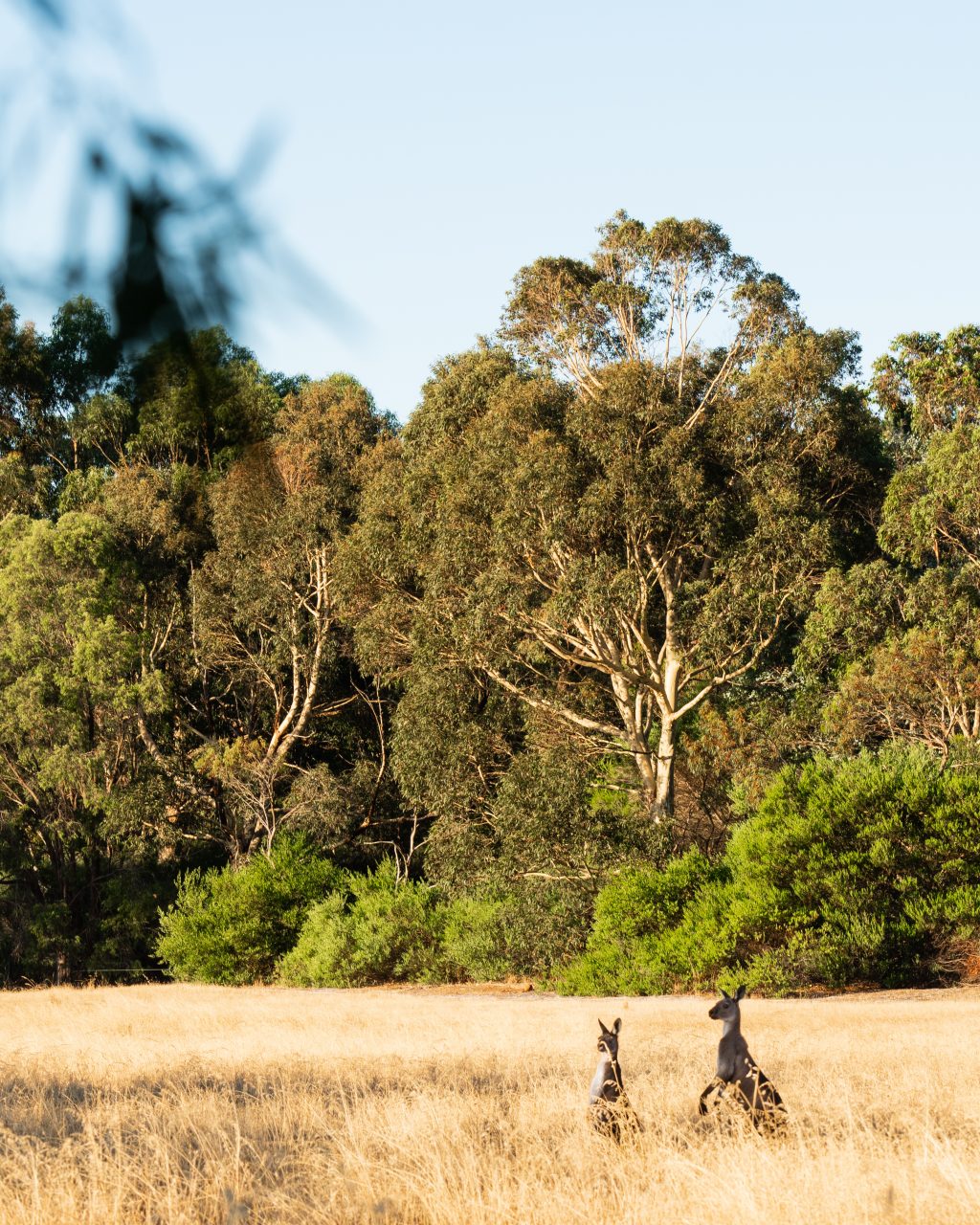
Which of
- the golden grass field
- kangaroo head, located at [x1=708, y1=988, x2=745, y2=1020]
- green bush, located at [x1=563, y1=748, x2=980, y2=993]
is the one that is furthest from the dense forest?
kangaroo head, located at [x1=708, y1=988, x2=745, y2=1020]

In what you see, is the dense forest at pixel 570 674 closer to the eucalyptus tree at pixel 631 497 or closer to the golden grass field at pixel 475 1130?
the eucalyptus tree at pixel 631 497

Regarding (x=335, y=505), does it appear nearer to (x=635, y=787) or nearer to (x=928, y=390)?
(x=635, y=787)

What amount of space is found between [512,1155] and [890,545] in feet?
61.9

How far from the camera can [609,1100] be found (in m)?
6.74

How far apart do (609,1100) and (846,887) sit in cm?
1509

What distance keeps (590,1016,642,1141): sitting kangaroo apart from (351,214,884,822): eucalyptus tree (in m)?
17.0

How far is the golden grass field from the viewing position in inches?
207

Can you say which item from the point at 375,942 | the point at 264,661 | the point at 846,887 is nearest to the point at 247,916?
the point at 375,942

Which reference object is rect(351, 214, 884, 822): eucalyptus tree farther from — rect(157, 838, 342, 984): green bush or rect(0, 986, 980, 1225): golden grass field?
rect(0, 986, 980, 1225): golden grass field

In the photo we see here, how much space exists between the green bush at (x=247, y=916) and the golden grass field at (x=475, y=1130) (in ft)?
48.6

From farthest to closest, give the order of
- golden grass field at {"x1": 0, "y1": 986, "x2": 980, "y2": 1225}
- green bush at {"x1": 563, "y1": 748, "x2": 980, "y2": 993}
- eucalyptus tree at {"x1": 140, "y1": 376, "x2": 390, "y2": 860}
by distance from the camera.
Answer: eucalyptus tree at {"x1": 140, "y1": 376, "x2": 390, "y2": 860}, green bush at {"x1": 563, "y1": 748, "x2": 980, "y2": 993}, golden grass field at {"x1": 0, "y1": 986, "x2": 980, "y2": 1225}

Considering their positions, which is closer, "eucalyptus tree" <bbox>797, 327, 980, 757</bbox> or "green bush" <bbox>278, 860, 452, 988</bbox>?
"eucalyptus tree" <bbox>797, 327, 980, 757</bbox>

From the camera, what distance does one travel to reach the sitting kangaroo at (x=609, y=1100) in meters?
6.59

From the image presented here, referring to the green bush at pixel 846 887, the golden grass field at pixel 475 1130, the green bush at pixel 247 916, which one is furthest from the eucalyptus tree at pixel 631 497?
the golden grass field at pixel 475 1130
